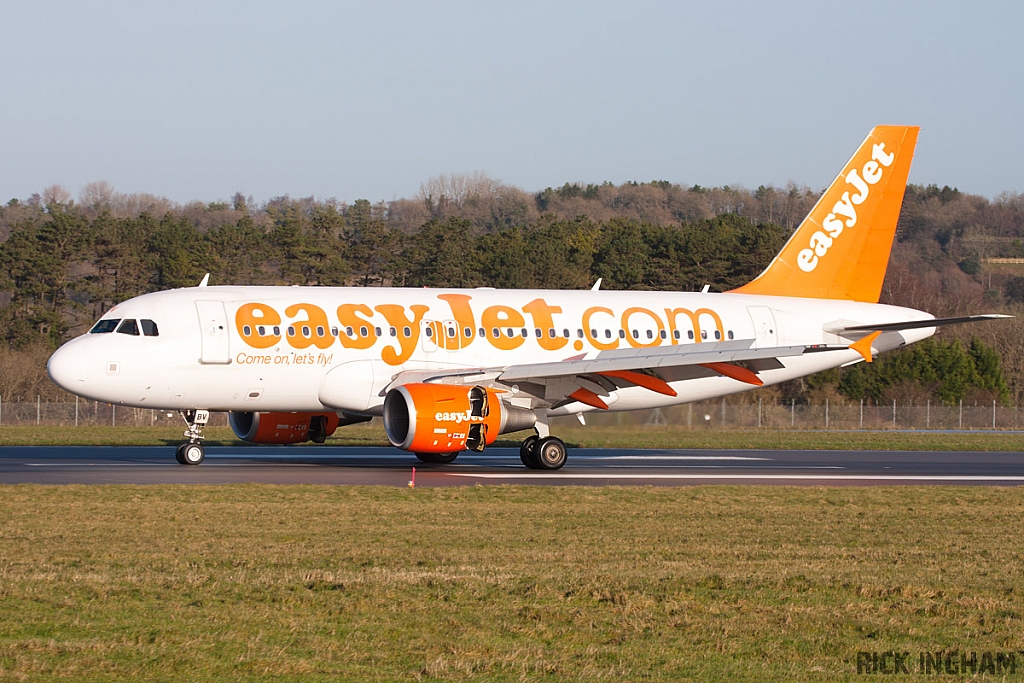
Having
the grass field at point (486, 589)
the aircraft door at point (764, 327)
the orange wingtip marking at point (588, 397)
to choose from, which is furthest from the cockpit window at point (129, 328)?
the aircraft door at point (764, 327)

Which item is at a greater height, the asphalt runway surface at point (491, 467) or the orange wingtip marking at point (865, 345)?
the orange wingtip marking at point (865, 345)

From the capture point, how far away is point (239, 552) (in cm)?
1328

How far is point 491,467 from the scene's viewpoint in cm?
2803

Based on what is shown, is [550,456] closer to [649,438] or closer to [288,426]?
[288,426]

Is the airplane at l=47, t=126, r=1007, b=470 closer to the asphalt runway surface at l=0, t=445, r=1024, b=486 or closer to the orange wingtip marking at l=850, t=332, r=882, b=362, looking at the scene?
the orange wingtip marking at l=850, t=332, r=882, b=362

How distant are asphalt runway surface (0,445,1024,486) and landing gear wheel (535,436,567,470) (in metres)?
0.37

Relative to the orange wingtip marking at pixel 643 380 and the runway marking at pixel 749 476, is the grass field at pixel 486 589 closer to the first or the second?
the runway marking at pixel 749 476

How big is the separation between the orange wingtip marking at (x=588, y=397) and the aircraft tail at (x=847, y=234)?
7.30m

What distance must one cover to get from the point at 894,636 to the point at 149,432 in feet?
118

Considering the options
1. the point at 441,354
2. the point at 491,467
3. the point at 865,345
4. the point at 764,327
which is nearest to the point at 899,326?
the point at 865,345

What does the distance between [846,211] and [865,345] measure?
4034 millimetres

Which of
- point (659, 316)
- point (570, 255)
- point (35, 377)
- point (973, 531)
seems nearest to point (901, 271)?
point (570, 255)

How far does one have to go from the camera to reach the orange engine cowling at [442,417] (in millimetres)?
24250

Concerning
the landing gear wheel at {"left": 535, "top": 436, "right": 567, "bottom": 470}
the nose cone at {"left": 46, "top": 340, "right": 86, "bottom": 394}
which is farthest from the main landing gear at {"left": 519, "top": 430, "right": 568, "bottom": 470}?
the nose cone at {"left": 46, "top": 340, "right": 86, "bottom": 394}
